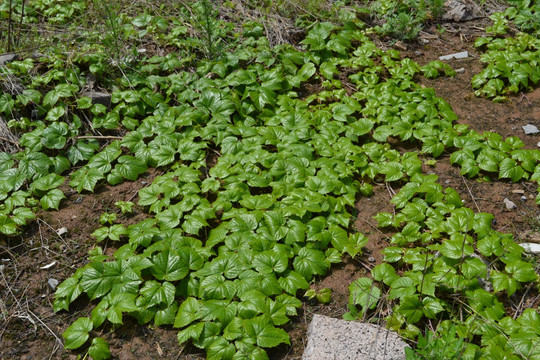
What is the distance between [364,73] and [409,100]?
2.42 feet

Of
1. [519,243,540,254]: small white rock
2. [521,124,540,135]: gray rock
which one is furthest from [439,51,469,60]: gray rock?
[519,243,540,254]: small white rock

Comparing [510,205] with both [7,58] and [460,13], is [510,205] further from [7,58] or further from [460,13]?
[7,58]

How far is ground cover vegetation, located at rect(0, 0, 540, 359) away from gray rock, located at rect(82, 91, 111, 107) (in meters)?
0.07

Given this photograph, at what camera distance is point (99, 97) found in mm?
4762

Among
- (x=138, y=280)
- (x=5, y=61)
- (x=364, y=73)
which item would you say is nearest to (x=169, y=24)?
(x=5, y=61)

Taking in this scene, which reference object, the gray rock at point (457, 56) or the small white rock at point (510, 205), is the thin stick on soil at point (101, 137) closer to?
the small white rock at point (510, 205)

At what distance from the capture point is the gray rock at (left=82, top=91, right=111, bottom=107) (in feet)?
15.6

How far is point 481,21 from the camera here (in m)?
6.29

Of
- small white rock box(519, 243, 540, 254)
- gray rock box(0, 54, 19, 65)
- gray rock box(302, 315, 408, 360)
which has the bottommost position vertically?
small white rock box(519, 243, 540, 254)

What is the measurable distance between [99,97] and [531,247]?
14.3ft

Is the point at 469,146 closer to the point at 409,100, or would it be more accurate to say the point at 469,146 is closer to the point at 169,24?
the point at 409,100

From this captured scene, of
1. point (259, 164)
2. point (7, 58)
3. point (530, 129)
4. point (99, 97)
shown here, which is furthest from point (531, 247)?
point (7, 58)

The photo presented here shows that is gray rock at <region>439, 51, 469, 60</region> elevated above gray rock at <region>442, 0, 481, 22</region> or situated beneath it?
situated beneath

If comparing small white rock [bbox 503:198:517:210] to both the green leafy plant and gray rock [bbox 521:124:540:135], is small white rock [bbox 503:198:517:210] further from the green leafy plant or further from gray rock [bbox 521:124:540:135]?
the green leafy plant
